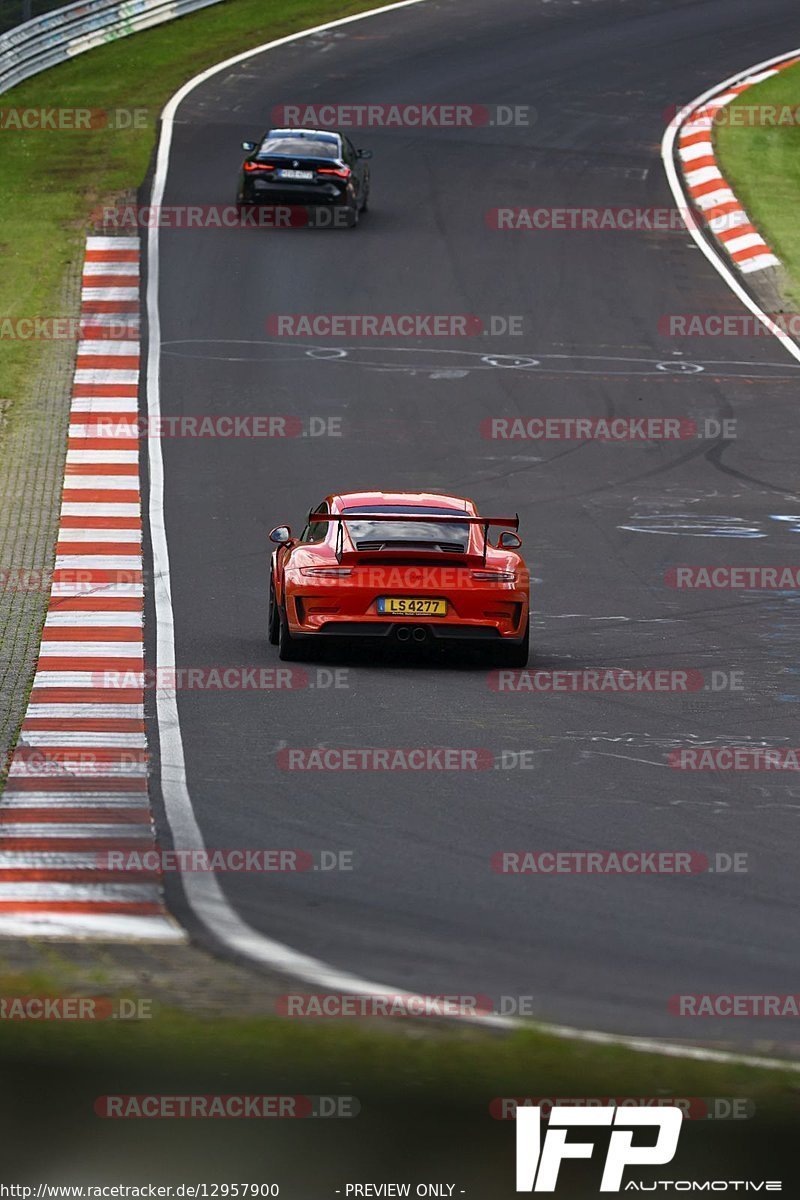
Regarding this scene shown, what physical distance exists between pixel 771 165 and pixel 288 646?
77.6ft

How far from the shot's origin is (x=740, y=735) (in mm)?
12680

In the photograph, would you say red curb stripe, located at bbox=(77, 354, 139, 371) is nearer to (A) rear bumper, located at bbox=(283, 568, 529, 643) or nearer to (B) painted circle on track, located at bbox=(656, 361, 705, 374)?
(B) painted circle on track, located at bbox=(656, 361, 705, 374)

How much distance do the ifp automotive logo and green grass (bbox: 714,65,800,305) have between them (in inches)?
944

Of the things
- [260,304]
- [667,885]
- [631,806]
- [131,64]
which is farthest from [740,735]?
[131,64]

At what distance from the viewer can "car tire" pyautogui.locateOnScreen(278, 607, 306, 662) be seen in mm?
14633

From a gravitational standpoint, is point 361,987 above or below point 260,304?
below

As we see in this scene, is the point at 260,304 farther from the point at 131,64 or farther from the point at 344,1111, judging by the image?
the point at 344,1111

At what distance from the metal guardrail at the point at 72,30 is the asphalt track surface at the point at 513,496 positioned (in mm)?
3476

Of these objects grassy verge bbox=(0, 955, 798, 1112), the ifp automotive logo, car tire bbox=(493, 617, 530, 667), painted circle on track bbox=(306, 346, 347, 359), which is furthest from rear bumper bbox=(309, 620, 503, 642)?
painted circle on track bbox=(306, 346, 347, 359)

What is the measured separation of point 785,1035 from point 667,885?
1.85 meters

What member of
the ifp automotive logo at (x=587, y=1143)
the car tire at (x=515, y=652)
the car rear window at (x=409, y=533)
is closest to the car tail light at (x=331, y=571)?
the car rear window at (x=409, y=533)

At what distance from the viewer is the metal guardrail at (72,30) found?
41.1m

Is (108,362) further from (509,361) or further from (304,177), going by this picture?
(304,177)

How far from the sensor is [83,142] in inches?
1500
